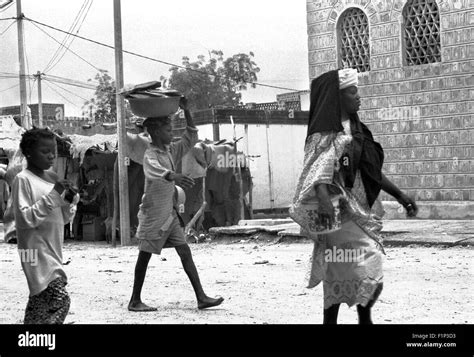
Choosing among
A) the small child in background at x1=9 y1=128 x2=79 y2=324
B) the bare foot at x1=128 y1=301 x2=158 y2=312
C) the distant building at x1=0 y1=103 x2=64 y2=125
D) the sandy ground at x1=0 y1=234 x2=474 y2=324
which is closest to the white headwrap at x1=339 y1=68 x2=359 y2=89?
the small child in background at x1=9 y1=128 x2=79 y2=324

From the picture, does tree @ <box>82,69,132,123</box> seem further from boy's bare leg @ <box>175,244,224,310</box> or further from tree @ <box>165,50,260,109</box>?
boy's bare leg @ <box>175,244,224,310</box>

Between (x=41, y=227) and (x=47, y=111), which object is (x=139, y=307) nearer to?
(x=41, y=227)

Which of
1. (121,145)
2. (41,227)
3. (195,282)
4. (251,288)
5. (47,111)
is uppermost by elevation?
(47,111)

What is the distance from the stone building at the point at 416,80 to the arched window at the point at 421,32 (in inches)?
0.6

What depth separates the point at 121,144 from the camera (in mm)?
15289

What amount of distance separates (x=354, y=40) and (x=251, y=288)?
25.1ft

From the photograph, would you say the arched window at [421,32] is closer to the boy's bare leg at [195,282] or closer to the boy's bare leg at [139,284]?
the boy's bare leg at [195,282]

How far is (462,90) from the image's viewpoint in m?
14.2

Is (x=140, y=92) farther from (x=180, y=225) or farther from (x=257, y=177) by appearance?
(x=257, y=177)

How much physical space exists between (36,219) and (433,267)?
5.65 metres

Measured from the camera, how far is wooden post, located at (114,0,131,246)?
1499 centimetres

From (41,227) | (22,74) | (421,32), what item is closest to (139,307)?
(41,227)

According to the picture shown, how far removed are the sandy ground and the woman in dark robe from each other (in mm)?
1379
